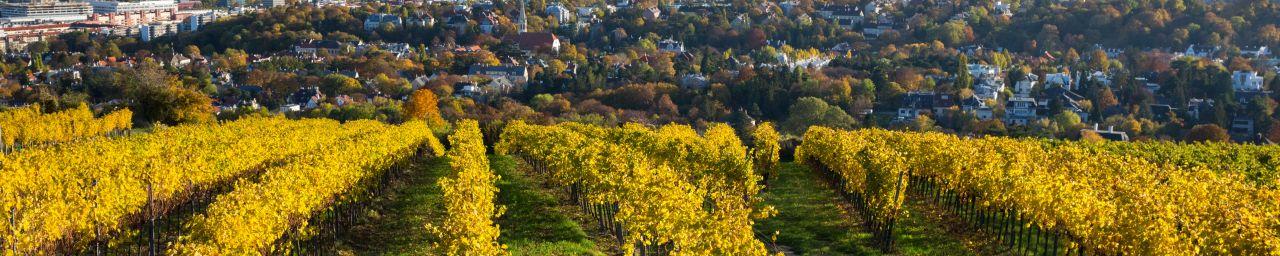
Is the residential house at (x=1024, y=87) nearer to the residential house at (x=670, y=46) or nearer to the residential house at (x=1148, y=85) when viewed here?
the residential house at (x=1148, y=85)

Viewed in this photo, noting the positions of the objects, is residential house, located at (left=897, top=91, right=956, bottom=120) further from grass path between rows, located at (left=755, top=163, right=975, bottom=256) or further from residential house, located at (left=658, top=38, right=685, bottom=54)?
residential house, located at (left=658, top=38, right=685, bottom=54)

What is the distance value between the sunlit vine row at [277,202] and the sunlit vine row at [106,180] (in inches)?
53.0

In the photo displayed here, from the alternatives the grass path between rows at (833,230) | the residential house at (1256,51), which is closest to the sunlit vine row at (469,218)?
the grass path between rows at (833,230)

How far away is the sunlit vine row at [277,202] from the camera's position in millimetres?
17859

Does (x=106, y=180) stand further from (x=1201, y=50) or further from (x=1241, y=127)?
(x=1201, y=50)

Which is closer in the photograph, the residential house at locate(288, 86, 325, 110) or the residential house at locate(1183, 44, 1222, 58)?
the residential house at locate(288, 86, 325, 110)

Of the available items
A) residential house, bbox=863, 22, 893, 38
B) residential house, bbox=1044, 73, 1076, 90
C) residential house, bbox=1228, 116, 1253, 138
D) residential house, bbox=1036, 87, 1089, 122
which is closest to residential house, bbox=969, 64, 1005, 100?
residential house, bbox=1036, 87, 1089, 122

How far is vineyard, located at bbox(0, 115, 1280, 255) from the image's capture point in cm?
→ 1925

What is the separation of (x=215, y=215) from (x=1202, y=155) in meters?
35.7

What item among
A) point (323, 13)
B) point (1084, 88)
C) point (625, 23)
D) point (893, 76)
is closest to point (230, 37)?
point (323, 13)

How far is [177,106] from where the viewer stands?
6862 centimetres

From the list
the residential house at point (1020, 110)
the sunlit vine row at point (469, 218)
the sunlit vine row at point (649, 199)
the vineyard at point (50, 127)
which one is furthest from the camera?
the residential house at point (1020, 110)

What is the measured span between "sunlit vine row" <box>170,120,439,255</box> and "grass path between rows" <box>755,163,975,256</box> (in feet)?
32.9

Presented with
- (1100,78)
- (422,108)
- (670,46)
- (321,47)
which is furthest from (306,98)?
(1100,78)
